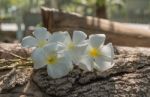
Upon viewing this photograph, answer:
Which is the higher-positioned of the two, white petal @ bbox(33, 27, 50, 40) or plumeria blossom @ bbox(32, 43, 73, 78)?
white petal @ bbox(33, 27, 50, 40)

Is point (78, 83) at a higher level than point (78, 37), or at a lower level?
lower

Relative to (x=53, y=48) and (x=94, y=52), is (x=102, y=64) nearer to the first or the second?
(x=94, y=52)

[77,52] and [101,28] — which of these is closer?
[77,52]

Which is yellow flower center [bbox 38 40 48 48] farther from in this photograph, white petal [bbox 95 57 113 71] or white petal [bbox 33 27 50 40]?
white petal [bbox 95 57 113 71]

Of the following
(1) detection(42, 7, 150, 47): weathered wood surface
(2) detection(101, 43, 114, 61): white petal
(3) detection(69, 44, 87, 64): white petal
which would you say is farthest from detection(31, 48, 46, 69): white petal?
(1) detection(42, 7, 150, 47): weathered wood surface

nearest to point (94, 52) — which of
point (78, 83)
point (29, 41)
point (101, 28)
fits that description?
point (78, 83)

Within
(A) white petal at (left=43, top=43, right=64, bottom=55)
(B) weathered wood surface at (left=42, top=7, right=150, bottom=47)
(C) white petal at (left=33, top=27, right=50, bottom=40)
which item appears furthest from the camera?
(B) weathered wood surface at (left=42, top=7, right=150, bottom=47)

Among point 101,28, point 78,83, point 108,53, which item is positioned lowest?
point 101,28

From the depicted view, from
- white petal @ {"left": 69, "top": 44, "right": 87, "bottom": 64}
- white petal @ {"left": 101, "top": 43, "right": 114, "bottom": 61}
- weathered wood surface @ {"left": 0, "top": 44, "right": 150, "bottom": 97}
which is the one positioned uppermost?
white petal @ {"left": 69, "top": 44, "right": 87, "bottom": 64}
